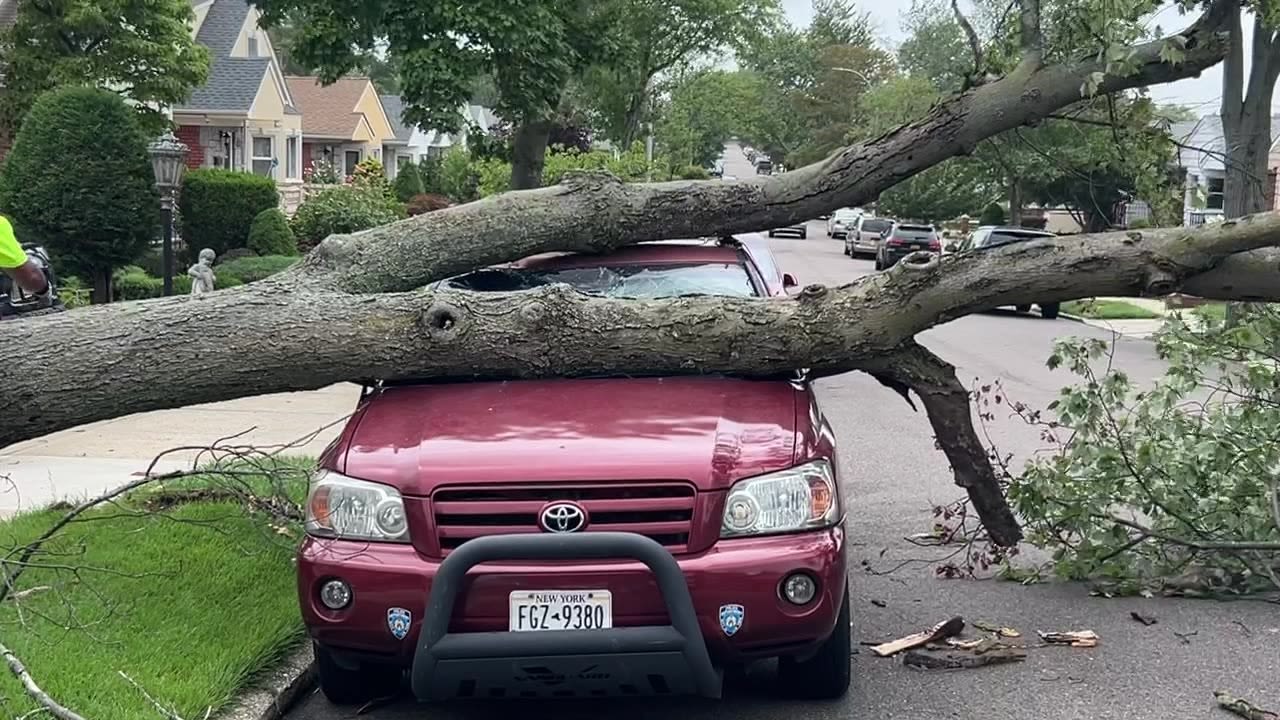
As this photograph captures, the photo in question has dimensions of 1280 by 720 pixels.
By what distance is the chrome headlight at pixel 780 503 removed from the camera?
13.1ft

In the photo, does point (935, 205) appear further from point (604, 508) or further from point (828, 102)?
point (604, 508)

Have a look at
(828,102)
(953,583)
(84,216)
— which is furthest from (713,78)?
(953,583)

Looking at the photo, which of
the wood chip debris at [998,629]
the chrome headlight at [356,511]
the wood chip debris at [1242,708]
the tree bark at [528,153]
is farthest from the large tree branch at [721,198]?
the tree bark at [528,153]

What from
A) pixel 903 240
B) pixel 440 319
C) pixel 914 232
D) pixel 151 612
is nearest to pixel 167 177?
pixel 151 612

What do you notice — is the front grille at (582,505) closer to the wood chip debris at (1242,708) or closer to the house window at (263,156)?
the wood chip debris at (1242,708)

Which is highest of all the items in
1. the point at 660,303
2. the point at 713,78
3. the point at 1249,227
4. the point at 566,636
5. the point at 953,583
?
the point at 713,78

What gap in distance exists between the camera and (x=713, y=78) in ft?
237

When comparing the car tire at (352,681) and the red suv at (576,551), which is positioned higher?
the red suv at (576,551)

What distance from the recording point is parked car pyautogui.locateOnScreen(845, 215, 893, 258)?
4369 centimetres

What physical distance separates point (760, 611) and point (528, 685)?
2.31ft

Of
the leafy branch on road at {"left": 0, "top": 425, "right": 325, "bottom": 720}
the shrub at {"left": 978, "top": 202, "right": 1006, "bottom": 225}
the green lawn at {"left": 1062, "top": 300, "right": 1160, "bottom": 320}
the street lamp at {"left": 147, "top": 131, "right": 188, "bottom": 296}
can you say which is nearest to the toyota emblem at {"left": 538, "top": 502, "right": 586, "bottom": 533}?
the leafy branch on road at {"left": 0, "top": 425, "right": 325, "bottom": 720}

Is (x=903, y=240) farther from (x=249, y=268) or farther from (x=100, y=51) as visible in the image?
(x=100, y=51)

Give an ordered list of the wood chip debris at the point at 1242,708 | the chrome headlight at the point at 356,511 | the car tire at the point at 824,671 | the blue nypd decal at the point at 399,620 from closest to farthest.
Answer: the blue nypd decal at the point at 399,620
the chrome headlight at the point at 356,511
the wood chip debris at the point at 1242,708
the car tire at the point at 824,671

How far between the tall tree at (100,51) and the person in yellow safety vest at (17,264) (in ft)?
62.1
